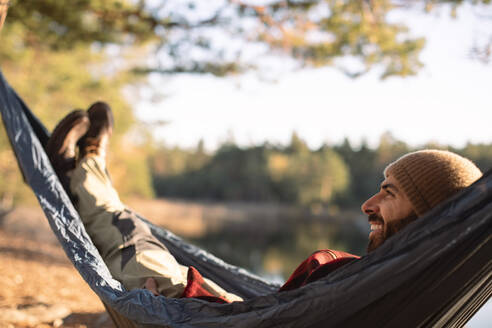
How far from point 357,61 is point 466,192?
3.75 metres

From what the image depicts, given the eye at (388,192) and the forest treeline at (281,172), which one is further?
the forest treeline at (281,172)

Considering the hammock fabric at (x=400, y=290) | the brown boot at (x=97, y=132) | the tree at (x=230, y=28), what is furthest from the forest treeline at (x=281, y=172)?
the hammock fabric at (x=400, y=290)

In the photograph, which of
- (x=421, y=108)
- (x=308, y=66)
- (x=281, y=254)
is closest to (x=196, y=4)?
(x=308, y=66)

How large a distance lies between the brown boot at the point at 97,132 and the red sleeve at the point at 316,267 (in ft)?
3.74

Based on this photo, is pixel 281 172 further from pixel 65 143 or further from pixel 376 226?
pixel 376 226

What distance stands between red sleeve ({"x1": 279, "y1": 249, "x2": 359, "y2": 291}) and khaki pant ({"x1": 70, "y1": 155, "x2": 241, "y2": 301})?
43 centimetres

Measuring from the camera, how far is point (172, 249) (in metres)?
1.73

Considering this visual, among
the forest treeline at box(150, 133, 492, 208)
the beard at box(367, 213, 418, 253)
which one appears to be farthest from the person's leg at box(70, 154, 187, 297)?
the forest treeline at box(150, 133, 492, 208)

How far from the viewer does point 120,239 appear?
59.3 inches

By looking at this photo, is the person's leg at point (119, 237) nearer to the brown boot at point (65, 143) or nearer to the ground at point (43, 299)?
the brown boot at point (65, 143)

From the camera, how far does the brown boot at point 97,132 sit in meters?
1.80

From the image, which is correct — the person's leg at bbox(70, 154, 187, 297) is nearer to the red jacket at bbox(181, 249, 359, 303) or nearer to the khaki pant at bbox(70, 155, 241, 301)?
the khaki pant at bbox(70, 155, 241, 301)

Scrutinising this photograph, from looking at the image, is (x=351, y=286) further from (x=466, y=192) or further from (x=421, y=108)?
(x=421, y=108)

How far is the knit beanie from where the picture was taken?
89 centimetres
